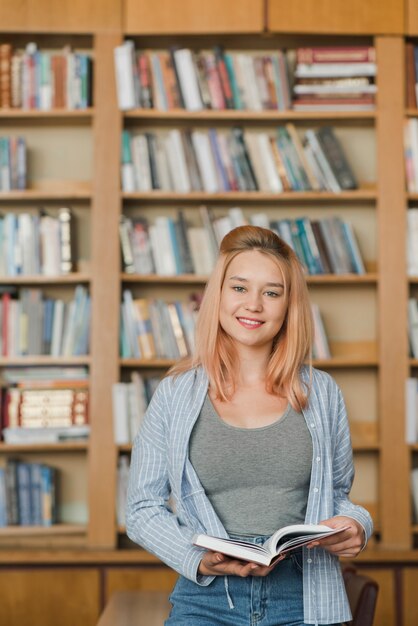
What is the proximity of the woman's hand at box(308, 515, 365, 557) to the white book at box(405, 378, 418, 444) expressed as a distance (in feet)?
6.55

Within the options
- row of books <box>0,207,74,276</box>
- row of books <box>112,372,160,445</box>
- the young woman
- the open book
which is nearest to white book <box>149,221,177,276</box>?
row of books <box>0,207,74,276</box>

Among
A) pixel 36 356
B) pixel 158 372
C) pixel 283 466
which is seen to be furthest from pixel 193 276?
pixel 283 466

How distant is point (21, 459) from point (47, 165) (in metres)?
1.32

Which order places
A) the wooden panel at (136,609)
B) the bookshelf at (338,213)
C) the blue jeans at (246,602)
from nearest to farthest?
1. the blue jeans at (246,602)
2. the wooden panel at (136,609)
3. the bookshelf at (338,213)

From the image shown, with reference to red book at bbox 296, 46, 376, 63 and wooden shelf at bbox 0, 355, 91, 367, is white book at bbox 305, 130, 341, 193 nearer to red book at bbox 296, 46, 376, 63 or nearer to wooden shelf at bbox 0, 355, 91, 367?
red book at bbox 296, 46, 376, 63

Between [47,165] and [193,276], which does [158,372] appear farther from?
[47,165]

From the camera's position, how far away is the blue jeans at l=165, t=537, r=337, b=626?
181 centimetres

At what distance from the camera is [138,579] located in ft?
12.0

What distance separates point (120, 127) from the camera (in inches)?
151

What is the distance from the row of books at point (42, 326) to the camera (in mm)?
3824

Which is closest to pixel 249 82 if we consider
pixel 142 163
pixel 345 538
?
pixel 142 163

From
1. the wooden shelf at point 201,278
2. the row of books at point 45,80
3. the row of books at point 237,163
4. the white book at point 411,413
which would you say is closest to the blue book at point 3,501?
the wooden shelf at point 201,278

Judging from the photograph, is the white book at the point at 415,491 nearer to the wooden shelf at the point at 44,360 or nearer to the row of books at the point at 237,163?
the row of books at the point at 237,163

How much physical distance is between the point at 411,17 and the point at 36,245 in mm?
1864
